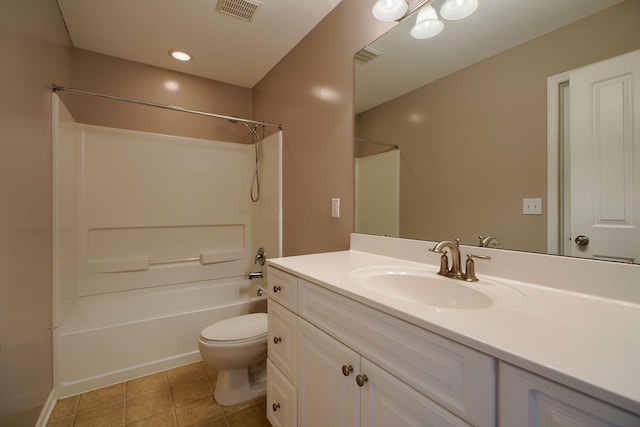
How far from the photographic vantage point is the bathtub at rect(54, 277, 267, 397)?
5.58ft

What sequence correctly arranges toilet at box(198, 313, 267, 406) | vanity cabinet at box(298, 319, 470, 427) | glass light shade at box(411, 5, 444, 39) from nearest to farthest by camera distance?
vanity cabinet at box(298, 319, 470, 427)
glass light shade at box(411, 5, 444, 39)
toilet at box(198, 313, 267, 406)

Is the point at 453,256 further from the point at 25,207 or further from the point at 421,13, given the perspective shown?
the point at 25,207

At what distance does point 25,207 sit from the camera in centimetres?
124

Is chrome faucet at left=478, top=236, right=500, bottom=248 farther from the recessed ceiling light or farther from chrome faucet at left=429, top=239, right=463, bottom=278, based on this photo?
the recessed ceiling light

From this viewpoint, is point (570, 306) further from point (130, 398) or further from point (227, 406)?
point (130, 398)

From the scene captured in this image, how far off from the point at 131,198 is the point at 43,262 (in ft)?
3.18

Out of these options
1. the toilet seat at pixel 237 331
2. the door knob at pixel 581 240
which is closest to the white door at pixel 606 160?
the door knob at pixel 581 240

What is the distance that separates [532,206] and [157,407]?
2.16 meters

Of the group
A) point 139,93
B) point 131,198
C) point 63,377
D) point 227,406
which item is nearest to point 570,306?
point 227,406

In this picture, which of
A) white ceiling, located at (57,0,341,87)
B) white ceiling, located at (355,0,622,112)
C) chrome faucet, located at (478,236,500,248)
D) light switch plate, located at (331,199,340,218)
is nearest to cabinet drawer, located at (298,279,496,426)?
chrome faucet, located at (478,236,500,248)

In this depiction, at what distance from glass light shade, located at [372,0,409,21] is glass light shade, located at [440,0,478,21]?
174 mm

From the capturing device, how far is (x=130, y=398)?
167 centimetres

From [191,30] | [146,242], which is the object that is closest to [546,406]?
[191,30]

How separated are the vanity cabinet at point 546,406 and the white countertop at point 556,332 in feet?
0.07
